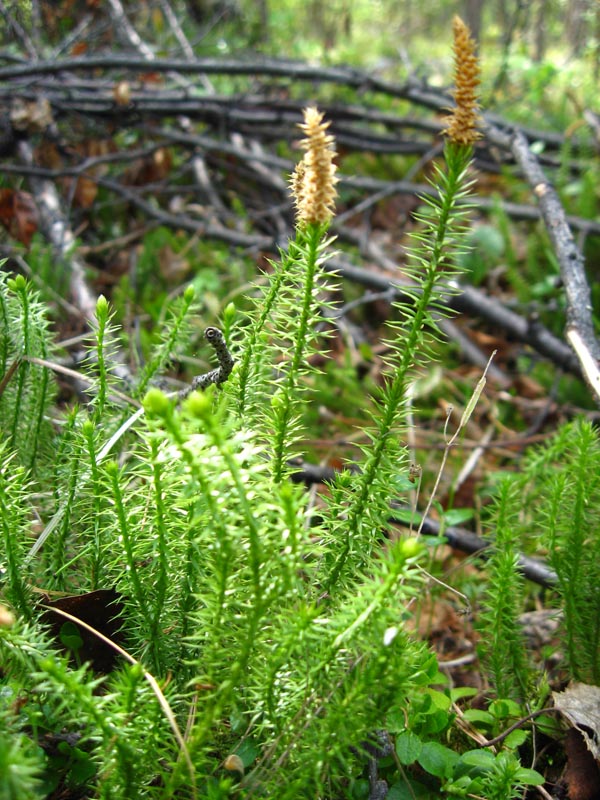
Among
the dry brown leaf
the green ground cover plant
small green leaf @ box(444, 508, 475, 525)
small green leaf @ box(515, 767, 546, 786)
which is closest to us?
the green ground cover plant

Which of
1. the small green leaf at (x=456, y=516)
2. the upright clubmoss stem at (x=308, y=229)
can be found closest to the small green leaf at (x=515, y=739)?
the small green leaf at (x=456, y=516)

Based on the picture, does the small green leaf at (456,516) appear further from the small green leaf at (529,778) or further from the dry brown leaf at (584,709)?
the small green leaf at (529,778)

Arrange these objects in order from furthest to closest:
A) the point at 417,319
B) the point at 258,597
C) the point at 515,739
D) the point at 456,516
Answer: the point at 456,516 → the point at 515,739 → the point at 417,319 → the point at 258,597

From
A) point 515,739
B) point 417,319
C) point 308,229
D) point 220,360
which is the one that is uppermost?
point 308,229

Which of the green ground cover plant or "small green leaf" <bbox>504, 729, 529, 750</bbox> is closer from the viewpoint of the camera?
the green ground cover plant

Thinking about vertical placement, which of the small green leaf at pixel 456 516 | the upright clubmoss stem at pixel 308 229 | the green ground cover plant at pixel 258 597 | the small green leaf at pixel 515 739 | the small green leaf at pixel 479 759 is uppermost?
the upright clubmoss stem at pixel 308 229

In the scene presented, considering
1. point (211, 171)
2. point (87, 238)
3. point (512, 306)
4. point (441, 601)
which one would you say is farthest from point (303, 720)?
point (211, 171)

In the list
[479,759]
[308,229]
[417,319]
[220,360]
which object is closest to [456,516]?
[479,759]

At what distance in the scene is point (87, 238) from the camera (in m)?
4.04

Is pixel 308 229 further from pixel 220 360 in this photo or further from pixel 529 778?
pixel 529 778

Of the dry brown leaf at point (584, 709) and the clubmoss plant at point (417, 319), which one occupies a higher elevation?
the clubmoss plant at point (417, 319)

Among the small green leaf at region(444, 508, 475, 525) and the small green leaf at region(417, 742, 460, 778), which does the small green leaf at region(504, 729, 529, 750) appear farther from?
the small green leaf at region(444, 508, 475, 525)

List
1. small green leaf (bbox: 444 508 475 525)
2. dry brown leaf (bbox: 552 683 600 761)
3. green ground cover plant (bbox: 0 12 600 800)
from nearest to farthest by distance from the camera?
green ground cover plant (bbox: 0 12 600 800) < dry brown leaf (bbox: 552 683 600 761) < small green leaf (bbox: 444 508 475 525)

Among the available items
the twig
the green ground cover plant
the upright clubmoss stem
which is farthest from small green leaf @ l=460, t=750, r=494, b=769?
the twig
